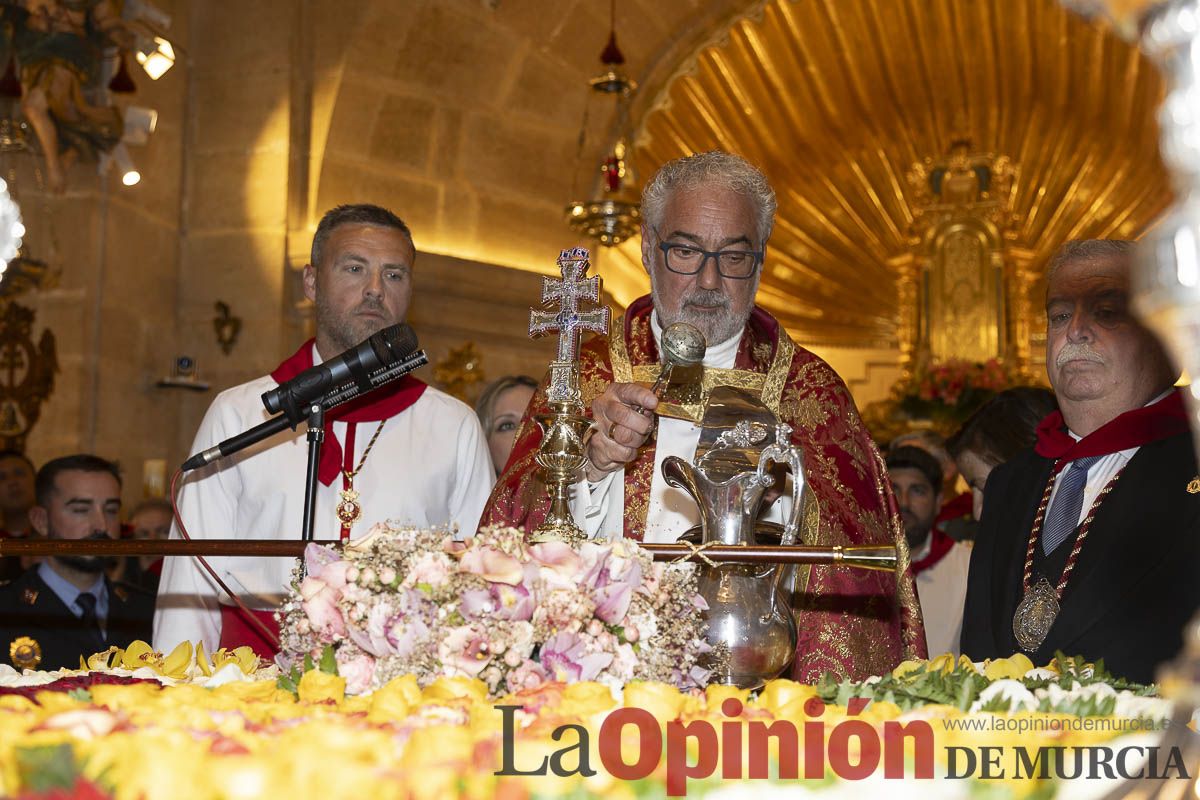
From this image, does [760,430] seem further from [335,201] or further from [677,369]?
[335,201]

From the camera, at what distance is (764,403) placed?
→ 2.81m

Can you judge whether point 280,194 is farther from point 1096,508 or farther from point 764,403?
point 1096,508

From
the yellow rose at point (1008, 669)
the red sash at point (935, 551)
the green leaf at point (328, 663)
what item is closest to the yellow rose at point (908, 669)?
the yellow rose at point (1008, 669)

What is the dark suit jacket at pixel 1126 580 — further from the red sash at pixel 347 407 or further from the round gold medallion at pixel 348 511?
the red sash at pixel 347 407

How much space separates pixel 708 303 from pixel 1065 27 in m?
7.95

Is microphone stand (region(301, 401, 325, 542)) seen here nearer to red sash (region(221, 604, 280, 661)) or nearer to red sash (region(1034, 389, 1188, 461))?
red sash (region(221, 604, 280, 661))

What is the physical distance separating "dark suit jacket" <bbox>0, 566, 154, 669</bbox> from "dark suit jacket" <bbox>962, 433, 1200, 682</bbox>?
2.63 m

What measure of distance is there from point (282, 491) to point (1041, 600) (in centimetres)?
177

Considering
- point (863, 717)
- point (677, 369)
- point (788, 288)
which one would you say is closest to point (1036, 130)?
point (788, 288)

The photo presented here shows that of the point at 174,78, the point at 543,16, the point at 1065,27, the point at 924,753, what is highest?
the point at 1065,27

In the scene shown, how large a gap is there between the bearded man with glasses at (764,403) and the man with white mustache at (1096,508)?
244 millimetres

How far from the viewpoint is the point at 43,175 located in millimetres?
6656

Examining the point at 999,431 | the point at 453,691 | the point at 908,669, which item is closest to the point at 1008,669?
the point at 908,669

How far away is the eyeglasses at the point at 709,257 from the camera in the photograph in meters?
2.99
